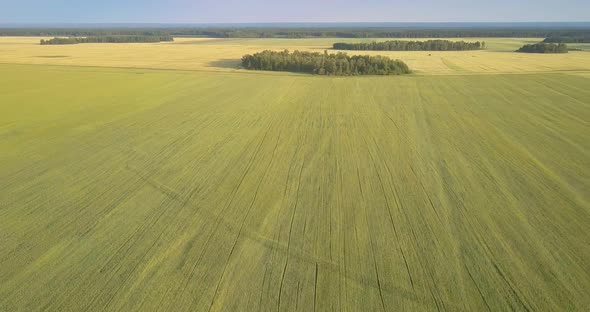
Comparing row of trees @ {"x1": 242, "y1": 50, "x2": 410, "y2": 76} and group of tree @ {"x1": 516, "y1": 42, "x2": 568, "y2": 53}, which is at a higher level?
group of tree @ {"x1": 516, "y1": 42, "x2": 568, "y2": 53}

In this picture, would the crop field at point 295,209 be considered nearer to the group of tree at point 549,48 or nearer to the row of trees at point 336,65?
the row of trees at point 336,65

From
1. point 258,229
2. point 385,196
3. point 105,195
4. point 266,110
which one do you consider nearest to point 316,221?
point 258,229

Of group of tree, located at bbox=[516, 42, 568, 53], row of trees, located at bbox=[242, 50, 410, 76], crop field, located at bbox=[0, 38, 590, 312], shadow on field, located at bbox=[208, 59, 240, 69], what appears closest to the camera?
crop field, located at bbox=[0, 38, 590, 312]

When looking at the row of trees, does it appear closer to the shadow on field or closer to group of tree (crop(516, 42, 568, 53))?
the shadow on field

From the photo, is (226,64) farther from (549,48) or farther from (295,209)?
(549,48)

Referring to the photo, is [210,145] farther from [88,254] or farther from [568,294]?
[568,294]

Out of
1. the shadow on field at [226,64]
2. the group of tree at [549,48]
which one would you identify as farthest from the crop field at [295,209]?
the group of tree at [549,48]

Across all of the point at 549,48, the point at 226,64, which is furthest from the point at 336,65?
the point at 549,48

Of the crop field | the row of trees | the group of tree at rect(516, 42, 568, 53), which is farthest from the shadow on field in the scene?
the group of tree at rect(516, 42, 568, 53)
